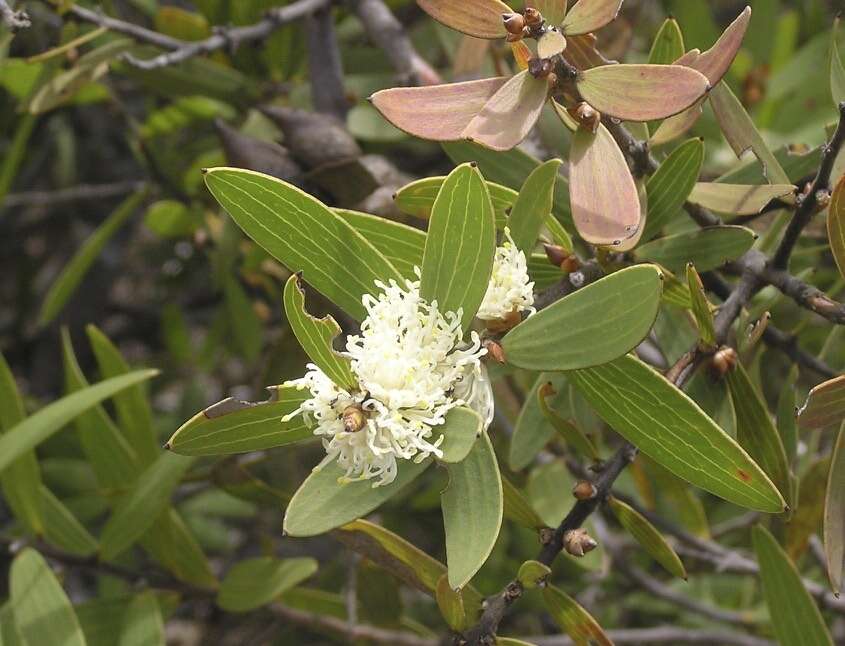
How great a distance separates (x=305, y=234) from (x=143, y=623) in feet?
1.94

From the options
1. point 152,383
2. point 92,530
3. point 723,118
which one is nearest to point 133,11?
point 152,383

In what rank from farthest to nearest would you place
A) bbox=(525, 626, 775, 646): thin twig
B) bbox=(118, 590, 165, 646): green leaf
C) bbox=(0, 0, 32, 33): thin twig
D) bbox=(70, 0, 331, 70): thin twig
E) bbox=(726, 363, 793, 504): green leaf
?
bbox=(525, 626, 775, 646): thin twig
bbox=(70, 0, 331, 70): thin twig
bbox=(118, 590, 165, 646): green leaf
bbox=(0, 0, 32, 33): thin twig
bbox=(726, 363, 793, 504): green leaf

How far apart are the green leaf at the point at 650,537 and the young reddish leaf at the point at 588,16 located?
14.2 inches

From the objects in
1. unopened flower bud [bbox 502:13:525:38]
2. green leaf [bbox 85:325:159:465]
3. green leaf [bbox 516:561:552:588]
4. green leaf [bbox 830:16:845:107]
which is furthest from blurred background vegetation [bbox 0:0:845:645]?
unopened flower bud [bbox 502:13:525:38]

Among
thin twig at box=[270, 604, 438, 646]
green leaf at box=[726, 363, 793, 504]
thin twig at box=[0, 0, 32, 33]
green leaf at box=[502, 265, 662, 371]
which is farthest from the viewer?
thin twig at box=[270, 604, 438, 646]

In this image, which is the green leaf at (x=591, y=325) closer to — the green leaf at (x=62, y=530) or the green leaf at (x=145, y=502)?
the green leaf at (x=145, y=502)

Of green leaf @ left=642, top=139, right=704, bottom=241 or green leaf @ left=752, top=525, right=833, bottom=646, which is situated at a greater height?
green leaf @ left=642, top=139, right=704, bottom=241

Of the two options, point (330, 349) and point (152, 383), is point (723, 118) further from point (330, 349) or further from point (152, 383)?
point (152, 383)

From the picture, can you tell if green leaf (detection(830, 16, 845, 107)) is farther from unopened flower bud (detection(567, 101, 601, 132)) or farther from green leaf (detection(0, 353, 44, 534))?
green leaf (detection(0, 353, 44, 534))

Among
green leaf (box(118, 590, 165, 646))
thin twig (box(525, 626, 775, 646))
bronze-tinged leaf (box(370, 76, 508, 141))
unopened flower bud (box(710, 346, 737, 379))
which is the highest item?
bronze-tinged leaf (box(370, 76, 508, 141))

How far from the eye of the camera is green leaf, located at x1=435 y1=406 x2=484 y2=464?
0.61m

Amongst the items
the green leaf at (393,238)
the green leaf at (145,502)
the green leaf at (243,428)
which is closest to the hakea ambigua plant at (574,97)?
the green leaf at (393,238)

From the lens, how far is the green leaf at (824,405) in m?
0.66

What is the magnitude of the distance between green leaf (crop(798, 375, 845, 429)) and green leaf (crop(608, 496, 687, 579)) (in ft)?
0.48
